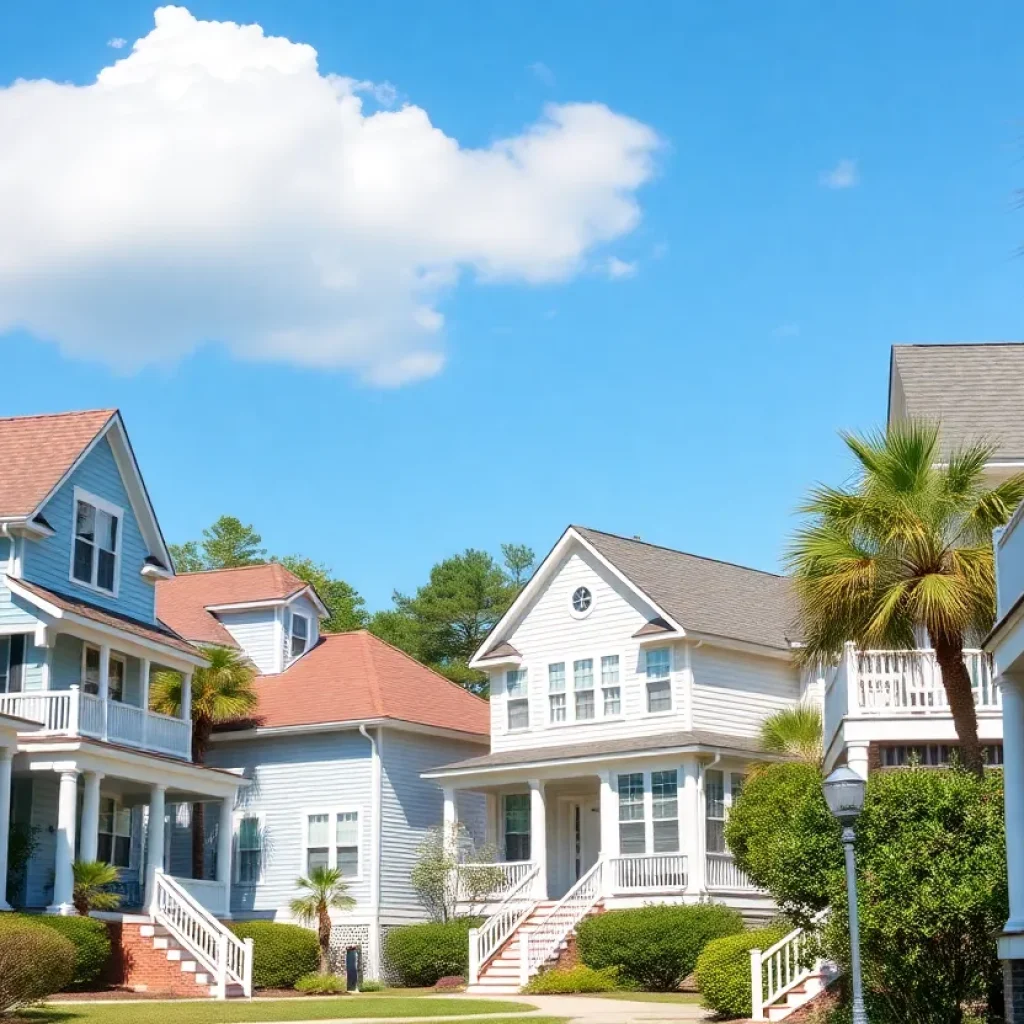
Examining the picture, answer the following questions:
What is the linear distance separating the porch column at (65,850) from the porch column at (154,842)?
192 cm

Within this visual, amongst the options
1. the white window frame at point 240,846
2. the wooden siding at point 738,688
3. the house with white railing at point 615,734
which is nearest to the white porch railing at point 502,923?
the house with white railing at point 615,734

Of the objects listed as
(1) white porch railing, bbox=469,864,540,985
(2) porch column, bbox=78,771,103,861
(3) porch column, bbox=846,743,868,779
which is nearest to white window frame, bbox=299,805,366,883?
(1) white porch railing, bbox=469,864,540,985

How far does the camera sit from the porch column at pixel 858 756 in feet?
90.0

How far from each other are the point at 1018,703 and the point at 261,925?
22.4 m

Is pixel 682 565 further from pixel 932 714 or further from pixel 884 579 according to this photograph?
pixel 884 579

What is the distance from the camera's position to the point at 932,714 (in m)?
27.7

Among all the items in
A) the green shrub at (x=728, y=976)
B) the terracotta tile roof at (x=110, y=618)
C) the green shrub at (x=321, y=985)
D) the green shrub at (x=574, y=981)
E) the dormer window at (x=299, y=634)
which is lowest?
the green shrub at (x=321, y=985)

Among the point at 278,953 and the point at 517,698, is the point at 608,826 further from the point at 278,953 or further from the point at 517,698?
the point at 278,953

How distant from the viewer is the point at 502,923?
34.7 meters

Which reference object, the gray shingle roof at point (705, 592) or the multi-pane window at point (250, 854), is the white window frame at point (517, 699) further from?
the multi-pane window at point (250, 854)

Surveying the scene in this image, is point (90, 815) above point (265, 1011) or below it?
above

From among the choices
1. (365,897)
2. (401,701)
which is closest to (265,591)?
(401,701)

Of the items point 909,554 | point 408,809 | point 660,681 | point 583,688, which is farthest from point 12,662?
point 909,554

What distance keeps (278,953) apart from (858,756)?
14114 mm
